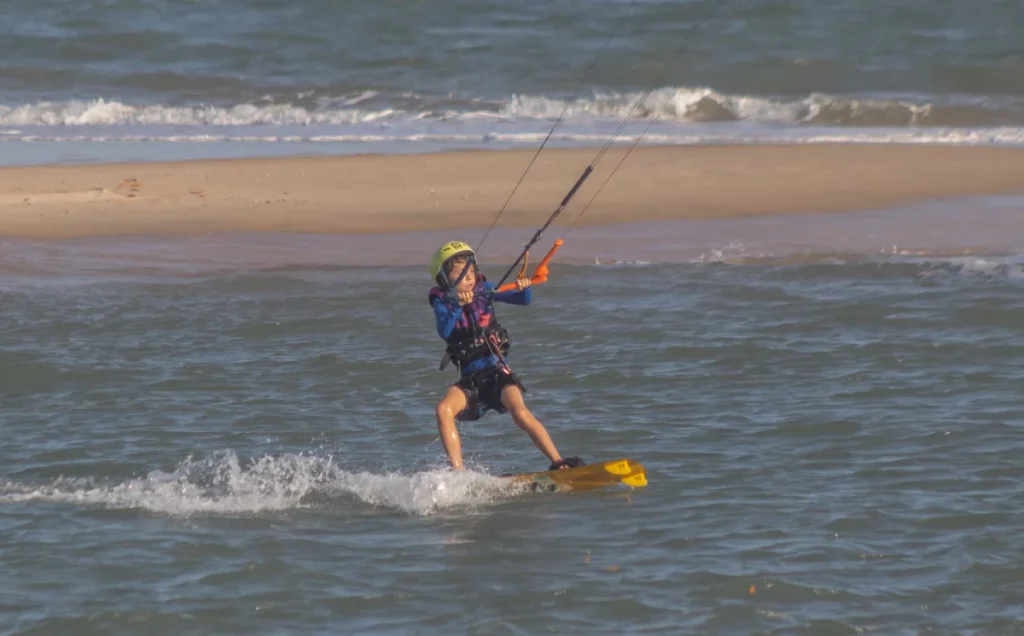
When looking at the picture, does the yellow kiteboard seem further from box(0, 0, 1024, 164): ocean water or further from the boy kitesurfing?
box(0, 0, 1024, 164): ocean water

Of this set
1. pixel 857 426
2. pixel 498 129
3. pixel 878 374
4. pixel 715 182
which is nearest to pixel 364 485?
pixel 857 426

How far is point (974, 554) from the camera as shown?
7809mm

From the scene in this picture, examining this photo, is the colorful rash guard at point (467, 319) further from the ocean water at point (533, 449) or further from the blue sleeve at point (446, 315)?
the ocean water at point (533, 449)

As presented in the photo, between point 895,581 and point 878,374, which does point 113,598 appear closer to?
point 895,581

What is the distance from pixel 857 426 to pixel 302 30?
86.4 feet

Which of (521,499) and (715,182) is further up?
(521,499)

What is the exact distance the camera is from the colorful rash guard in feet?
30.6

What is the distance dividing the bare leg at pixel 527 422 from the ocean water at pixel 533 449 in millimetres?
336

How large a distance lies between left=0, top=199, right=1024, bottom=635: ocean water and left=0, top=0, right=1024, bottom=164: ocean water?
31.0 ft

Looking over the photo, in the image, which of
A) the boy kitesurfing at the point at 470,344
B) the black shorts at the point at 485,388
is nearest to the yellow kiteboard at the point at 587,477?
the boy kitesurfing at the point at 470,344

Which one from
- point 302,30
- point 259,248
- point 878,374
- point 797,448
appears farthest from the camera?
point 302,30

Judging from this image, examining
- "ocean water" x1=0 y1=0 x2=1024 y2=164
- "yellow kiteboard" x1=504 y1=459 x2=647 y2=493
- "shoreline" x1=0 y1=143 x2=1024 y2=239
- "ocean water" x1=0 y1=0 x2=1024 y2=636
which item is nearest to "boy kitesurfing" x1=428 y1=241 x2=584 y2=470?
"yellow kiteboard" x1=504 y1=459 x2=647 y2=493

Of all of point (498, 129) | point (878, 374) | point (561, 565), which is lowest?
point (498, 129)

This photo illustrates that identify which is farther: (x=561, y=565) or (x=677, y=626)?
(x=561, y=565)
